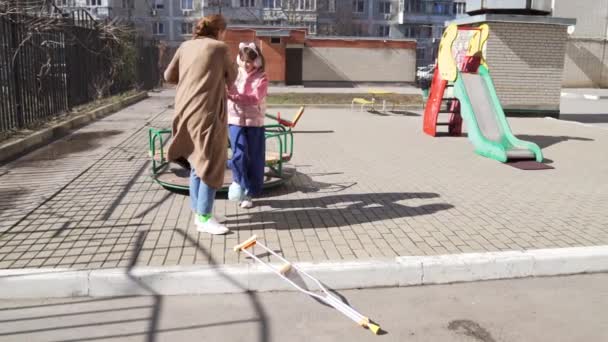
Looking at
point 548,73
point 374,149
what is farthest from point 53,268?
point 548,73

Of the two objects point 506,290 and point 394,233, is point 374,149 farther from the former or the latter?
point 506,290

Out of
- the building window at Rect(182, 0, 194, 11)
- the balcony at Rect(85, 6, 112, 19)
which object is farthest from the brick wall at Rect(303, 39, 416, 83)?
the building window at Rect(182, 0, 194, 11)

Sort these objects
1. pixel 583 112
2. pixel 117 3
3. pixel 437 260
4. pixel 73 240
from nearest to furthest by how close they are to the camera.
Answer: pixel 437 260 < pixel 73 240 < pixel 583 112 < pixel 117 3

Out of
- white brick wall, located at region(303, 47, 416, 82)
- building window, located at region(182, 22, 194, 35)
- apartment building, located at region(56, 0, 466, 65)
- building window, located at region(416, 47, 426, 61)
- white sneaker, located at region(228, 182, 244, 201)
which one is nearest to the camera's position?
white sneaker, located at region(228, 182, 244, 201)

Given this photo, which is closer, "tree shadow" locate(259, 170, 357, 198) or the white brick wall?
"tree shadow" locate(259, 170, 357, 198)

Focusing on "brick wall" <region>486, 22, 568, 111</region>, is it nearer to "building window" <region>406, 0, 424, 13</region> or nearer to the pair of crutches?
the pair of crutches

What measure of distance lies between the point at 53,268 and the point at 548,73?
15.3 m

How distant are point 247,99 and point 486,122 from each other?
6131 mm

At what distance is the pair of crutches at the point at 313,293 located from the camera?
11.4ft

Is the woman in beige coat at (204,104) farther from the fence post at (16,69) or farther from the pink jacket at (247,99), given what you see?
the fence post at (16,69)

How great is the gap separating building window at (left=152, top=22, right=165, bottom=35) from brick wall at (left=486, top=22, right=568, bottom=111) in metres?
56.3

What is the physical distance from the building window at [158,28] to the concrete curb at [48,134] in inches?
2052

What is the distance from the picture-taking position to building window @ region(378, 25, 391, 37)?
7116 cm

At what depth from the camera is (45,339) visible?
3250 mm
